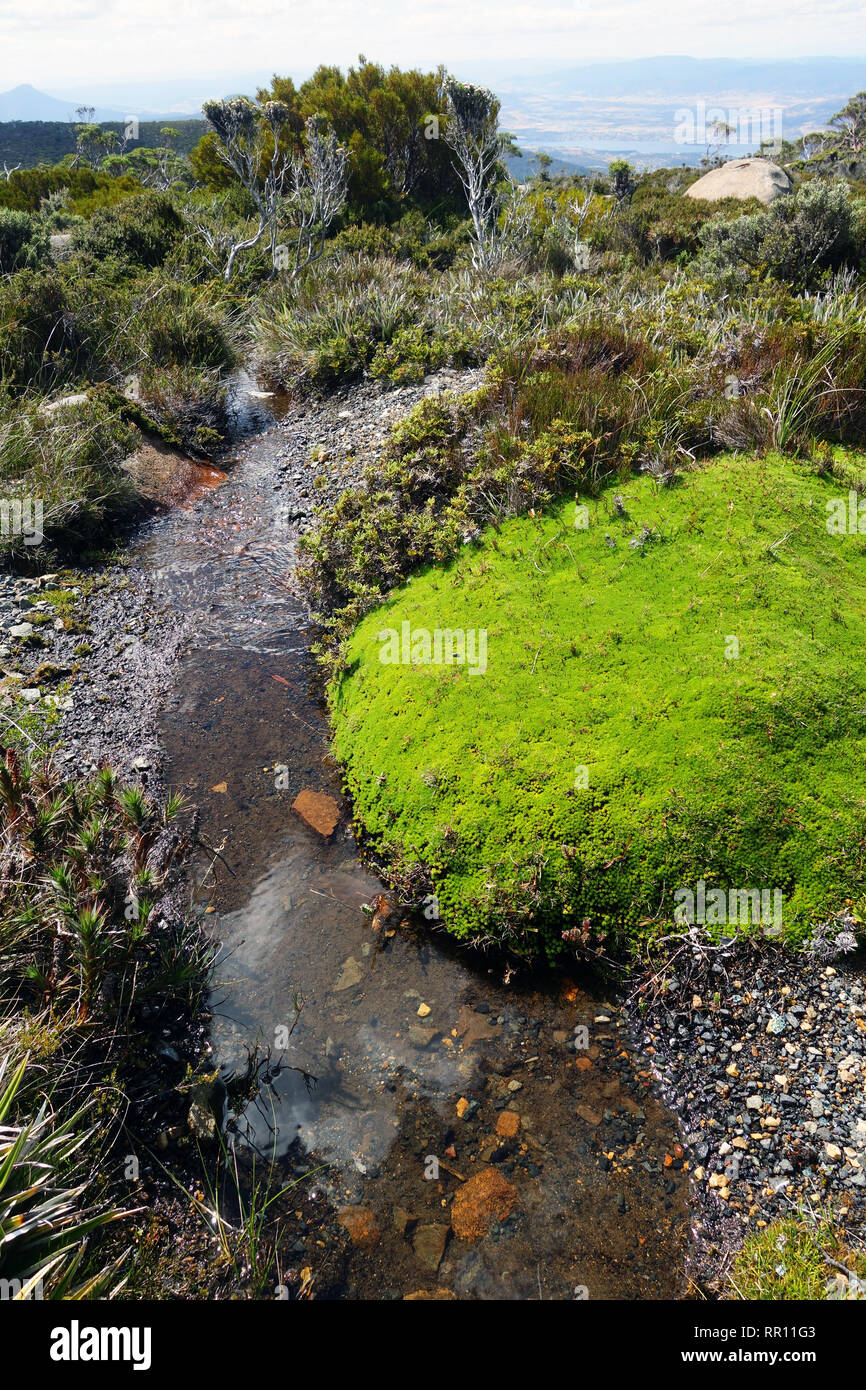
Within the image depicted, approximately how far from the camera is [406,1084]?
450 cm

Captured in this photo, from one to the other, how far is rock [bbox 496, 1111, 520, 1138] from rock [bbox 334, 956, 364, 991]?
131cm

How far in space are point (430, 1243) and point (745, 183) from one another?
3282 centimetres

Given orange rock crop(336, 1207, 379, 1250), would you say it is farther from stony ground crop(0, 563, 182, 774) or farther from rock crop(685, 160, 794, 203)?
rock crop(685, 160, 794, 203)

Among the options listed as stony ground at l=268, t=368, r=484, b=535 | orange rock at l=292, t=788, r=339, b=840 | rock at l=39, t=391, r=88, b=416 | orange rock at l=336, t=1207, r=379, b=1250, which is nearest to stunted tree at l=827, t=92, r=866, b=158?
stony ground at l=268, t=368, r=484, b=535

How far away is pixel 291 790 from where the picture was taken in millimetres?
6590

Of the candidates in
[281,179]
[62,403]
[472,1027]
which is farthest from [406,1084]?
[281,179]

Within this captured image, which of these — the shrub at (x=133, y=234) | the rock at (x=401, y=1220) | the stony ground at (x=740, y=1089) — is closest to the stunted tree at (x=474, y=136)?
the shrub at (x=133, y=234)

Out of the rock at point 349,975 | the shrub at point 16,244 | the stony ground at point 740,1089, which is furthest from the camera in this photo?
the shrub at point 16,244

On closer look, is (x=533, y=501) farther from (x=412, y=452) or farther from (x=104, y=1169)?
(x=104, y=1169)

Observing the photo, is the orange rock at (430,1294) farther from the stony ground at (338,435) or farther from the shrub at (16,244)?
the shrub at (16,244)

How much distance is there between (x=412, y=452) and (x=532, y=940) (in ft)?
20.4

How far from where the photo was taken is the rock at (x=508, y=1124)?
167 inches

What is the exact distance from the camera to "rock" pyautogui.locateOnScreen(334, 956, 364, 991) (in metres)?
5.07

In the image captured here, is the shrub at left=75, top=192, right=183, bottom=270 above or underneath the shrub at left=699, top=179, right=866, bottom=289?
above
